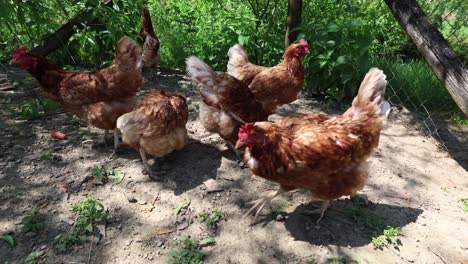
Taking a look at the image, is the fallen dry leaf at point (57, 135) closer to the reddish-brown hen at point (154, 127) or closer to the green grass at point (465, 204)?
the reddish-brown hen at point (154, 127)

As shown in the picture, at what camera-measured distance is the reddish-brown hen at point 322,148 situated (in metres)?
2.58

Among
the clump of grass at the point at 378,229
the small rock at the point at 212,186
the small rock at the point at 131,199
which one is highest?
the clump of grass at the point at 378,229

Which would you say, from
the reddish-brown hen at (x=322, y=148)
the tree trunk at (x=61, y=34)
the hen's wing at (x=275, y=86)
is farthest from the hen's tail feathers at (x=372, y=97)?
the tree trunk at (x=61, y=34)

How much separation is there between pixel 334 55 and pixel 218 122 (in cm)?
233

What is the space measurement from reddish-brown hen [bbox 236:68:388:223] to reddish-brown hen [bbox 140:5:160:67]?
3918 millimetres

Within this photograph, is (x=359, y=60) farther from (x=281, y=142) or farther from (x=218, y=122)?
(x=281, y=142)

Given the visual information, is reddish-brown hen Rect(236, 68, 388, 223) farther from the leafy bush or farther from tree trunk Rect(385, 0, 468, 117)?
the leafy bush

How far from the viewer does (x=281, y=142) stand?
2.66m

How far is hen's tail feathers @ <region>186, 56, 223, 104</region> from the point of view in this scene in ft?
12.0

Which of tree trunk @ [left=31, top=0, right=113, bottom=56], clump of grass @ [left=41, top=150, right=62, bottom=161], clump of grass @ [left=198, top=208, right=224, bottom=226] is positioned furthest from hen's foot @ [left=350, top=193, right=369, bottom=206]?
tree trunk @ [left=31, top=0, right=113, bottom=56]

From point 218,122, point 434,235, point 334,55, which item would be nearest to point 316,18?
point 334,55

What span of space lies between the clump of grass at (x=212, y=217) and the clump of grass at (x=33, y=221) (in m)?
1.33

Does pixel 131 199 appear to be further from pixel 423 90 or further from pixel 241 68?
pixel 423 90

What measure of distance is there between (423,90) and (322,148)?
343cm
